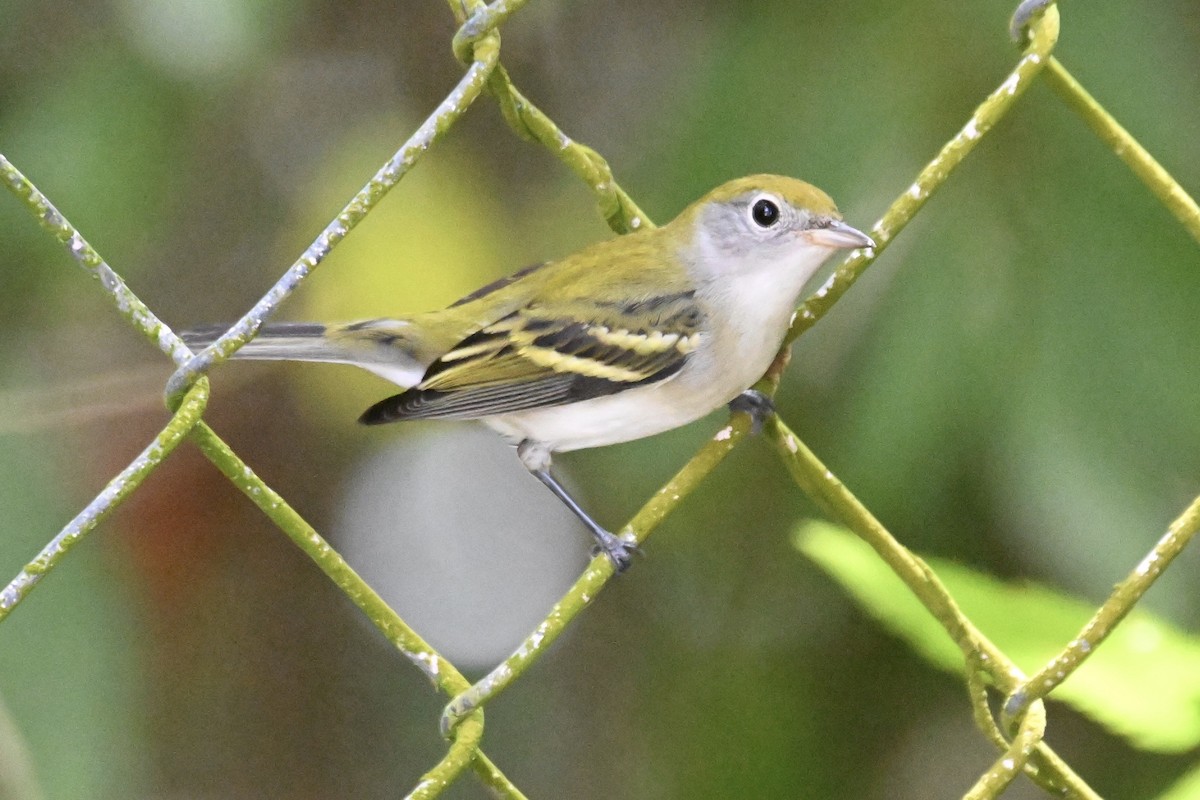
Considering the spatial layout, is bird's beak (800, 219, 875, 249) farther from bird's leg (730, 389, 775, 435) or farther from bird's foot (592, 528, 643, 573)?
bird's foot (592, 528, 643, 573)

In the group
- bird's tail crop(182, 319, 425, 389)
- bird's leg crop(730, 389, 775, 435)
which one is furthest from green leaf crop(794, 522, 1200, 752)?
bird's tail crop(182, 319, 425, 389)

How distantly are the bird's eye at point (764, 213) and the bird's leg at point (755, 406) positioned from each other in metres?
0.22

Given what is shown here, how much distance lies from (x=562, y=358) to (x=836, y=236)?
0.32 meters

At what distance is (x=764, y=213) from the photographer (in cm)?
143

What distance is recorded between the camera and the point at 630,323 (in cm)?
140

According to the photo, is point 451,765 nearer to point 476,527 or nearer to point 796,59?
point 796,59

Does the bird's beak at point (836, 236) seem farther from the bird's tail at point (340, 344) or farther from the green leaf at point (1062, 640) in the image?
the bird's tail at point (340, 344)

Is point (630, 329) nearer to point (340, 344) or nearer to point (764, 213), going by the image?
point (764, 213)

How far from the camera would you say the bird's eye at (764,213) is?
1.41m

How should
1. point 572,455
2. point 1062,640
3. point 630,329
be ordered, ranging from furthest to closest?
point 572,455 → point 630,329 → point 1062,640

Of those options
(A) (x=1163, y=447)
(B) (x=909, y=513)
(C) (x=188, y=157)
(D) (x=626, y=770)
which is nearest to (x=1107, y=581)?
(A) (x=1163, y=447)

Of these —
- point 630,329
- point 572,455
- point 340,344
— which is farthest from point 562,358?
point 572,455

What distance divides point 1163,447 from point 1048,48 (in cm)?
53

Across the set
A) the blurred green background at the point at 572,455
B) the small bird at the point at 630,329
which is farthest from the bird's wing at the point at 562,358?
the blurred green background at the point at 572,455
